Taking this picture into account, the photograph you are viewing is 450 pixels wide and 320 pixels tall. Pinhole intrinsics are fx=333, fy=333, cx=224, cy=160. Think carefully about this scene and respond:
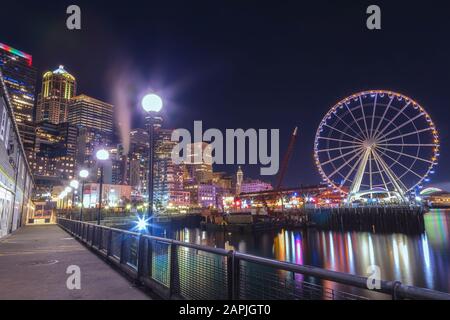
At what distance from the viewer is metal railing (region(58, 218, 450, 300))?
3.66m

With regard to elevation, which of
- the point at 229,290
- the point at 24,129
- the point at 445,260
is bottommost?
the point at 445,260

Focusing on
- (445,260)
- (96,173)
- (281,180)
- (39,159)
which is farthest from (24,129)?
(445,260)

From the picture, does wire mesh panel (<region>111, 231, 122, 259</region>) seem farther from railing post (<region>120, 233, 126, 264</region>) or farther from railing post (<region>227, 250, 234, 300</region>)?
railing post (<region>227, 250, 234, 300</region>)

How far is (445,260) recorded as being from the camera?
3300 centimetres

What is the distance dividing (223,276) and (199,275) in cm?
85

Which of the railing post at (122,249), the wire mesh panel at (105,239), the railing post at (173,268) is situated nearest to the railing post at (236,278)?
the railing post at (173,268)

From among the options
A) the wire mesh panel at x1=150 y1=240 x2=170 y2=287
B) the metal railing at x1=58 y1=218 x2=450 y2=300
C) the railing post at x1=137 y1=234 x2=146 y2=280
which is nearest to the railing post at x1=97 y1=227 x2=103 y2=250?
the metal railing at x1=58 y1=218 x2=450 y2=300

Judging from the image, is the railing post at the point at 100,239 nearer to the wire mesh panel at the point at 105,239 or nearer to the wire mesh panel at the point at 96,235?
the wire mesh panel at the point at 96,235

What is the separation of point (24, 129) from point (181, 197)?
93.0 m

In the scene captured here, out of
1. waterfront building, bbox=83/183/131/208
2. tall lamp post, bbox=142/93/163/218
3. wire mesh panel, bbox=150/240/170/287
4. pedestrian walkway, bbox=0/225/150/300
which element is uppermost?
waterfront building, bbox=83/183/131/208

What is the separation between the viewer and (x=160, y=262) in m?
8.13

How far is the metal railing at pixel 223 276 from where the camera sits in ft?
12.0
